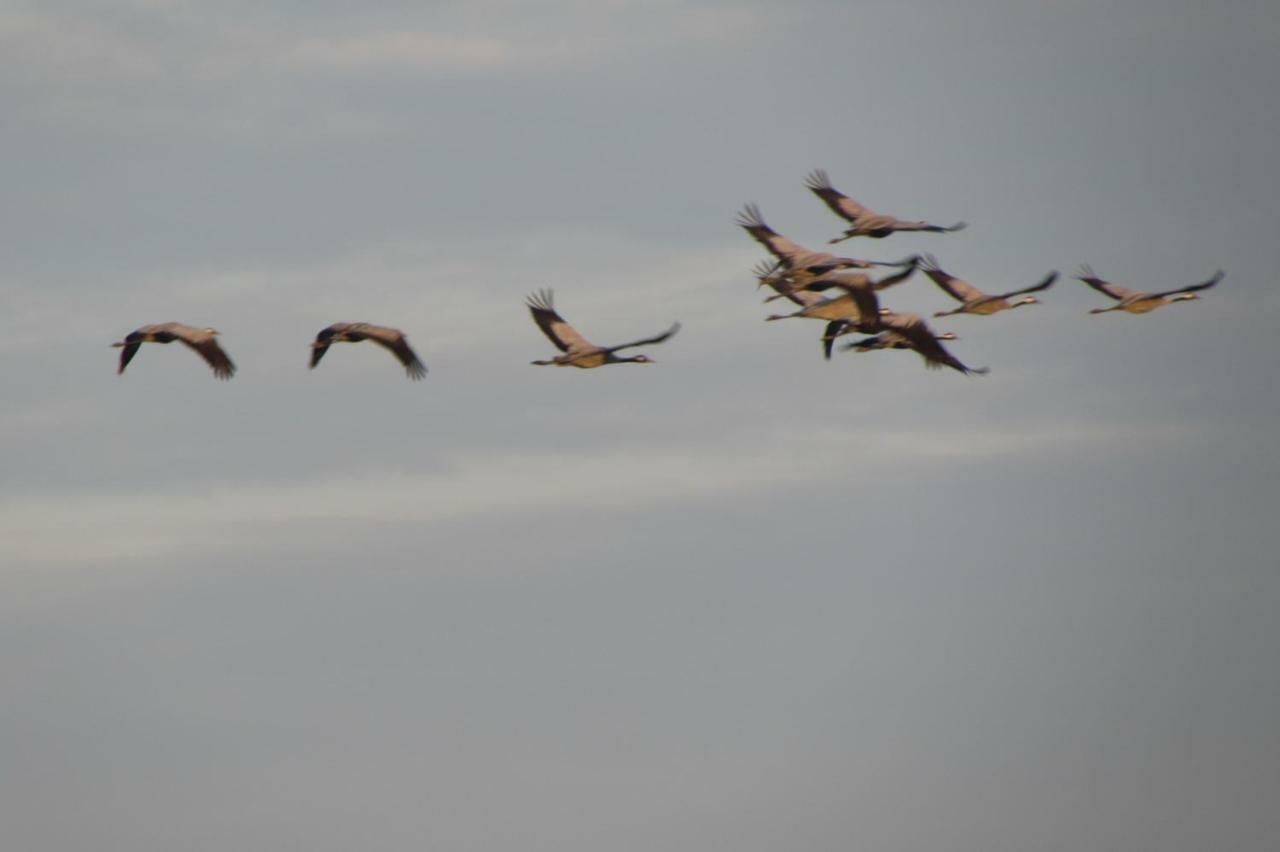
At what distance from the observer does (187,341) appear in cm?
7762

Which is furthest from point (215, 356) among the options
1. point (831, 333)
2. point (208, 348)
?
point (831, 333)

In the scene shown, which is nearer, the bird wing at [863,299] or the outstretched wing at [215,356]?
the bird wing at [863,299]

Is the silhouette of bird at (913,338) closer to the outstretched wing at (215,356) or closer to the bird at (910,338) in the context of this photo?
the bird at (910,338)

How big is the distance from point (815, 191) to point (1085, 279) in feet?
33.2

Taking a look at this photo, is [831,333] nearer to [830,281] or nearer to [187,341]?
[830,281]

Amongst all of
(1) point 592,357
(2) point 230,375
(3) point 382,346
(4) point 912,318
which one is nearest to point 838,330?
(4) point 912,318

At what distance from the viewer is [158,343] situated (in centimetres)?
7794

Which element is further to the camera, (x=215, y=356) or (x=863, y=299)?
(x=215, y=356)

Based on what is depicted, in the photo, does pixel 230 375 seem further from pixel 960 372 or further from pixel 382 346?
pixel 960 372

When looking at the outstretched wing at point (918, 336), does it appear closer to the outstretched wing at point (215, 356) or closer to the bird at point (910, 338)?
the bird at point (910, 338)

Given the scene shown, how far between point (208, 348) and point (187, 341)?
0.86m

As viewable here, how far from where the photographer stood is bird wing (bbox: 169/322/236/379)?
77500mm

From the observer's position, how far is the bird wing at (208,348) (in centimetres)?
7750

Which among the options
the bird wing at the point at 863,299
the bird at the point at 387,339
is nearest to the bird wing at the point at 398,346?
the bird at the point at 387,339
